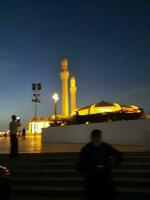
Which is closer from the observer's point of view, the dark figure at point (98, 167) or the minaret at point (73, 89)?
the dark figure at point (98, 167)

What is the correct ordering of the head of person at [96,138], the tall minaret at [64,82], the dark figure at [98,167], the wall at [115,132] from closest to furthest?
the dark figure at [98,167], the head of person at [96,138], the wall at [115,132], the tall minaret at [64,82]

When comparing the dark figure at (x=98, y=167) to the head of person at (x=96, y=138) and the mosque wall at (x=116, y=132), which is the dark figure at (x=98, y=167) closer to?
the head of person at (x=96, y=138)

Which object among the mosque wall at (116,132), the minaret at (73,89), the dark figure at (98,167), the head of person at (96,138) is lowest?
the dark figure at (98,167)

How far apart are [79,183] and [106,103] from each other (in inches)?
1996

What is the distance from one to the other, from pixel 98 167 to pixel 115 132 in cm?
1566

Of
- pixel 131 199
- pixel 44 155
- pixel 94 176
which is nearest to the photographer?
pixel 94 176

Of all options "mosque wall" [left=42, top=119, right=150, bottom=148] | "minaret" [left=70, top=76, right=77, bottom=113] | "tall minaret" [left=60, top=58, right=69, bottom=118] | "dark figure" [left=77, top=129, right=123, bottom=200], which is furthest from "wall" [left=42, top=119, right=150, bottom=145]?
"minaret" [left=70, top=76, right=77, bottom=113]

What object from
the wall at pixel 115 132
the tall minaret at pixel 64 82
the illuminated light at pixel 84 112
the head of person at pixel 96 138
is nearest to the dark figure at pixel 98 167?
the head of person at pixel 96 138

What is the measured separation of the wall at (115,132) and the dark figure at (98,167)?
9198mm

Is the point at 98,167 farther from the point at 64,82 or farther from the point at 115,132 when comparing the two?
the point at 64,82

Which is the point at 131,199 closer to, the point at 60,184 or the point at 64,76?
the point at 60,184

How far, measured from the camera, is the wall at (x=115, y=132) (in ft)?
63.3

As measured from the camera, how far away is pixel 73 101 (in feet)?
263

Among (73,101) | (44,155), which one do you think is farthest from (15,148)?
(73,101)
